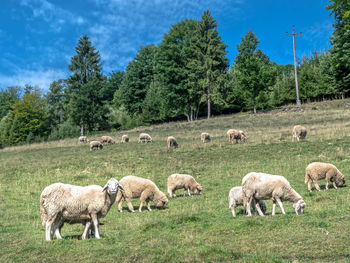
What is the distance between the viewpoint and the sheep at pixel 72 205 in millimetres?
9539

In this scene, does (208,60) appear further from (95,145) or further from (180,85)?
(95,145)

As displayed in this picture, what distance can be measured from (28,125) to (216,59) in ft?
155

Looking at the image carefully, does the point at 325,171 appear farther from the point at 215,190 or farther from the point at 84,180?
the point at 84,180

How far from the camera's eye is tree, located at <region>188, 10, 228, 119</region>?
212ft

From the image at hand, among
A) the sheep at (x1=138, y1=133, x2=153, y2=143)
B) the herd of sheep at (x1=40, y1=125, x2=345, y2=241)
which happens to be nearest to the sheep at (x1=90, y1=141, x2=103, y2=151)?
the sheep at (x1=138, y1=133, x2=153, y2=143)

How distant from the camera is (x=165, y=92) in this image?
68375 mm

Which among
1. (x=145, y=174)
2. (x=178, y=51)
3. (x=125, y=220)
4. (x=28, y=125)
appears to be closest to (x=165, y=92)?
(x=178, y=51)

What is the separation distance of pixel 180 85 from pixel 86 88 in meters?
20.4

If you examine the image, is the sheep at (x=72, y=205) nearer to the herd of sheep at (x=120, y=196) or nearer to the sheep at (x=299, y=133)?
the herd of sheep at (x=120, y=196)

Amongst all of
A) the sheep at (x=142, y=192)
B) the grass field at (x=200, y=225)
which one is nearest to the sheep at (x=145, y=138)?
the grass field at (x=200, y=225)

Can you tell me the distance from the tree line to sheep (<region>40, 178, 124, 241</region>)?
55.6m

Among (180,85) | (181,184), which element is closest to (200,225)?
(181,184)

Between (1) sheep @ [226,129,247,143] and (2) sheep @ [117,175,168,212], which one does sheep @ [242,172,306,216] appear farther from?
(1) sheep @ [226,129,247,143]

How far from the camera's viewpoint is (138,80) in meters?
87.1
